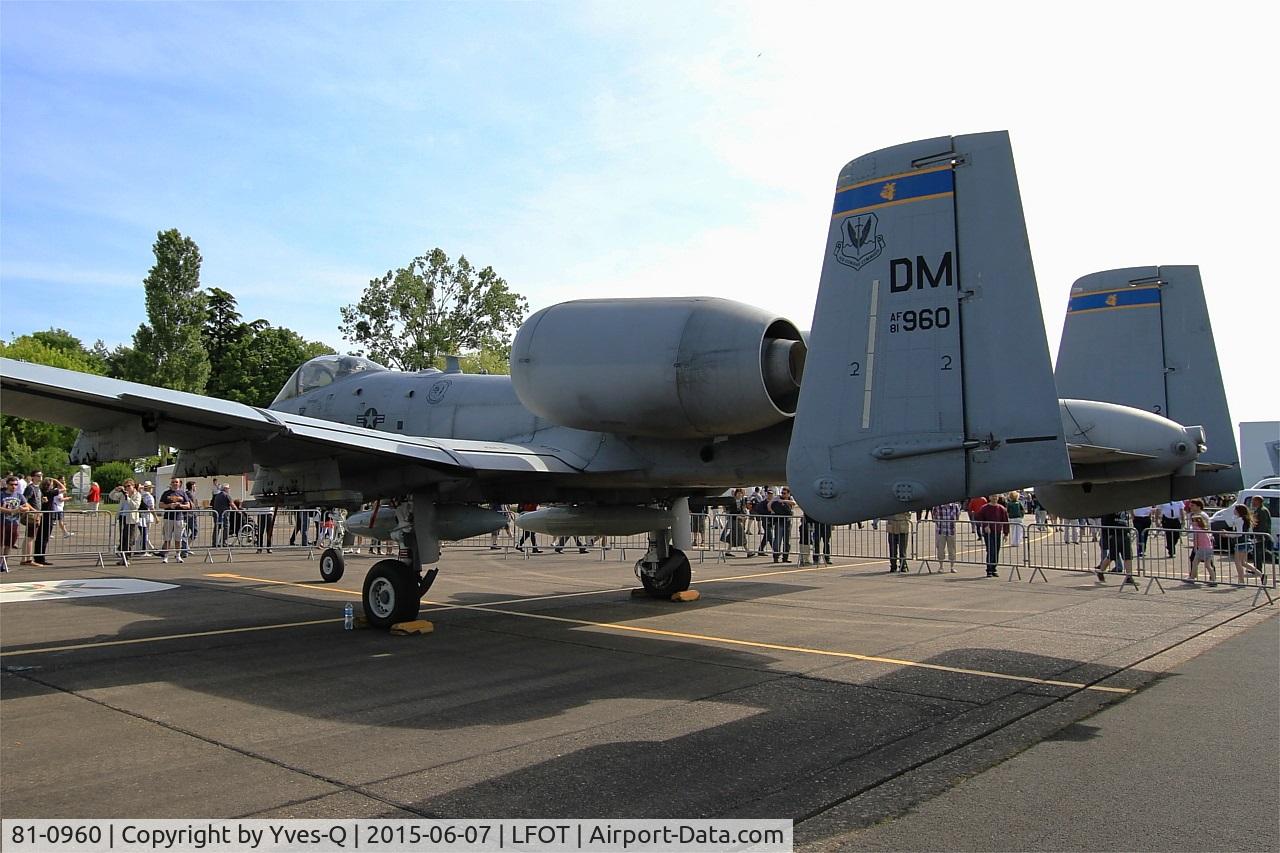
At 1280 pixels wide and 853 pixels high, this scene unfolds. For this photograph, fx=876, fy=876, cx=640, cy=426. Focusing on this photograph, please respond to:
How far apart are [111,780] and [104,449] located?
427cm

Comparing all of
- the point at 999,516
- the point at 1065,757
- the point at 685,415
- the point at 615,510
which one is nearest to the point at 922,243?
the point at 685,415

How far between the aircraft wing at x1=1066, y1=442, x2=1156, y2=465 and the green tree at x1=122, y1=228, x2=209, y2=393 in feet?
196

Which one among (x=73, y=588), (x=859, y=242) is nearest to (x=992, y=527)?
(x=859, y=242)

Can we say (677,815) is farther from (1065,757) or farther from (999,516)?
(999,516)

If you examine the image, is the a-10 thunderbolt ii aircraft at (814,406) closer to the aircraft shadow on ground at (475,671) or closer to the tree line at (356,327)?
the aircraft shadow on ground at (475,671)

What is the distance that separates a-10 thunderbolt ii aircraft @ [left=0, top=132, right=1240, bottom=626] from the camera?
250 inches

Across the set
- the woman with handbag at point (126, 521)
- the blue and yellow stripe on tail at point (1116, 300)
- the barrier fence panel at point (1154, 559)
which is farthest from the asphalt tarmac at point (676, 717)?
the woman with handbag at point (126, 521)

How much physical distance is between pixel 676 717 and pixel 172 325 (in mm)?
61602

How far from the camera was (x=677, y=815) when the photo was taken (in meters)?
4.23

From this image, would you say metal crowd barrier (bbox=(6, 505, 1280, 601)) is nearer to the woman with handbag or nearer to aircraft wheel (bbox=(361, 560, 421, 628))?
the woman with handbag

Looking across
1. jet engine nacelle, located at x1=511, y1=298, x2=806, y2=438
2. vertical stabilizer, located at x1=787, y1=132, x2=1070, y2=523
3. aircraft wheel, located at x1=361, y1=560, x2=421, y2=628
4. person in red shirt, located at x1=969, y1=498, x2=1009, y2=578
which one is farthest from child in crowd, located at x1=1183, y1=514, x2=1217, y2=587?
aircraft wheel, located at x1=361, y1=560, x2=421, y2=628

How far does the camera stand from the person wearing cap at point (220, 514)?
2020cm

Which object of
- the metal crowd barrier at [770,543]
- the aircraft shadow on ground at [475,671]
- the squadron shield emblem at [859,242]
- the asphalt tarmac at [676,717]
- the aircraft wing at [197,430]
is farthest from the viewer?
the metal crowd barrier at [770,543]

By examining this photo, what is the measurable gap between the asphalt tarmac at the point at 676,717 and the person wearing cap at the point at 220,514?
8.53 meters
